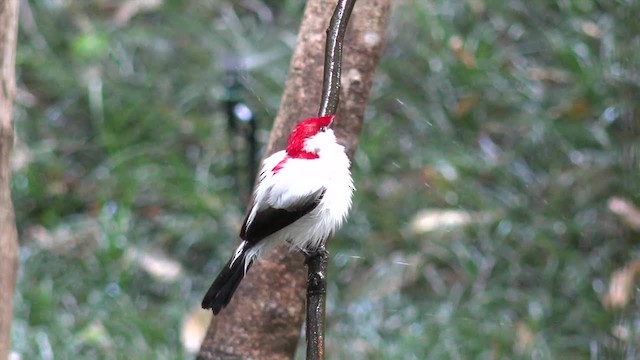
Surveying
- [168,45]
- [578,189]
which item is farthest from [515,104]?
[168,45]

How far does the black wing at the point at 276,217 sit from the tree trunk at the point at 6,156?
0.79 meters

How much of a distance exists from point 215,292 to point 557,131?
3394mm

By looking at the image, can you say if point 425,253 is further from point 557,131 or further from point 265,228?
point 265,228

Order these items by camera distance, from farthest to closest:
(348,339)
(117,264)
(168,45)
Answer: (168,45) < (117,264) < (348,339)

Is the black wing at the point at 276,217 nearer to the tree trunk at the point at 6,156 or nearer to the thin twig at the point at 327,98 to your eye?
the thin twig at the point at 327,98

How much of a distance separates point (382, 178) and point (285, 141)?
2.38 meters

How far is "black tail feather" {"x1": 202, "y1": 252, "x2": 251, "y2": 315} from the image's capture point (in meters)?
2.38

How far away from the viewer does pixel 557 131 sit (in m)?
5.34

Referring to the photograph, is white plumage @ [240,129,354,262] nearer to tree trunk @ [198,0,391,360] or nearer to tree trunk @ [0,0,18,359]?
tree trunk @ [198,0,391,360]

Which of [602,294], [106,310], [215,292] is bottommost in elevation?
[602,294]

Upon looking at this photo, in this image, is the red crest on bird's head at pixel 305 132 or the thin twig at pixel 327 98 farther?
the red crest on bird's head at pixel 305 132

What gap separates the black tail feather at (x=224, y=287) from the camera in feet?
7.82

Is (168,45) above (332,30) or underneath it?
underneath

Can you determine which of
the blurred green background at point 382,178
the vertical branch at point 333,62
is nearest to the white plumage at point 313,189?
the vertical branch at point 333,62
